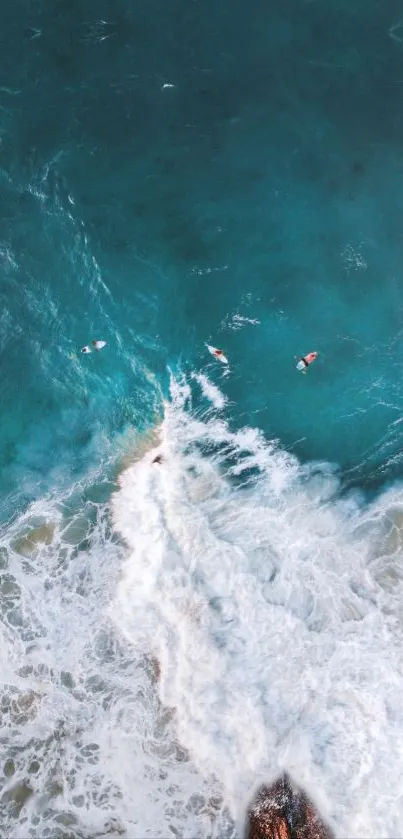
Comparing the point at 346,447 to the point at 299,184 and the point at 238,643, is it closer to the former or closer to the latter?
the point at 238,643

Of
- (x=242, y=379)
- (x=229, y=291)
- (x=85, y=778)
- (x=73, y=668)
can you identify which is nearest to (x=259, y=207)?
(x=229, y=291)

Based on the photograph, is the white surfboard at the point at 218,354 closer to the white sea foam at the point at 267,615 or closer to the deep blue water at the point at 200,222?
the deep blue water at the point at 200,222

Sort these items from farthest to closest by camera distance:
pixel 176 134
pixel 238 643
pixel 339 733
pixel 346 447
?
pixel 176 134 < pixel 346 447 < pixel 238 643 < pixel 339 733

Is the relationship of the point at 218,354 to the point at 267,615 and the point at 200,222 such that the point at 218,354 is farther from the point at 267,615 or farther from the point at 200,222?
the point at 267,615

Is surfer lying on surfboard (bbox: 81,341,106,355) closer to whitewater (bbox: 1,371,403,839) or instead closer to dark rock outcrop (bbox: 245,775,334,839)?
whitewater (bbox: 1,371,403,839)

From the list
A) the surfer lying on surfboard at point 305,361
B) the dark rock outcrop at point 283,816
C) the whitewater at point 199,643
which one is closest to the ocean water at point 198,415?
the whitewater at point 199,643

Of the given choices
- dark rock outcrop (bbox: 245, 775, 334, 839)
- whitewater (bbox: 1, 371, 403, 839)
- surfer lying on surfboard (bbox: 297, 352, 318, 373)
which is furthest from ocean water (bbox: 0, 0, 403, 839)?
dark rock outcrop (bbox: 245, 775, 334, 839)
